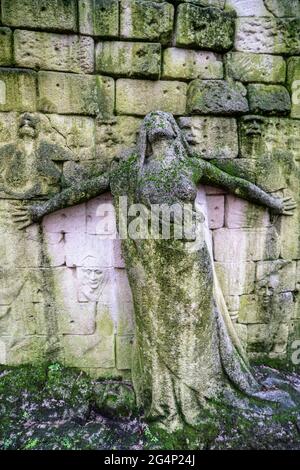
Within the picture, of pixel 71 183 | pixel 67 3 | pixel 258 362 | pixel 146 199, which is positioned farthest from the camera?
pixel 258 362

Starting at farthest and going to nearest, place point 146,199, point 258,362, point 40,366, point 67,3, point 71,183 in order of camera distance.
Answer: point 258,362 < point 40,366 < point 71,183 < point 67,3 < point 146,199

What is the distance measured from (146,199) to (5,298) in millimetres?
2087

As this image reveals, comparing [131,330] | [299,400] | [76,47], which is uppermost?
[76,47]

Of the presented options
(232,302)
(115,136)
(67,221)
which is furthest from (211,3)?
(232,302)

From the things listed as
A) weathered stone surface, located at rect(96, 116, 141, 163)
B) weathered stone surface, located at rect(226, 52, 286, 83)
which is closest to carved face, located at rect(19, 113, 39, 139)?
weathered stone surface, located at rect(96, 116, 141, 163)

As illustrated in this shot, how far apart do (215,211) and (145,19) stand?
220 centimetres

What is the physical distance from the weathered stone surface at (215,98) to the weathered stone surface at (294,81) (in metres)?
0.59

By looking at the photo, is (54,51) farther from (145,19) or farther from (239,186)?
(239,186)

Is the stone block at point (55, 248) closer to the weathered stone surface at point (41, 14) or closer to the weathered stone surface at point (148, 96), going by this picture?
the weathered stone surface at point (148, 96)

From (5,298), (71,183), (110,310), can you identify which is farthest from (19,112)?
(110,310)

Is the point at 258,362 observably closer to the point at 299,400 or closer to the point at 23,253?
the point at 299,400

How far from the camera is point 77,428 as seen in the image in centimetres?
354

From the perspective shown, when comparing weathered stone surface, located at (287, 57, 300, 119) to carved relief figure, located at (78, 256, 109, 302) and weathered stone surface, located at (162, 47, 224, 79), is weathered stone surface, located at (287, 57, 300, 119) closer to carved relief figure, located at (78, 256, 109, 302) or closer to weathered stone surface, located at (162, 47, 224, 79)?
weathered stone surface, located at (162, 47, 224, 79)
